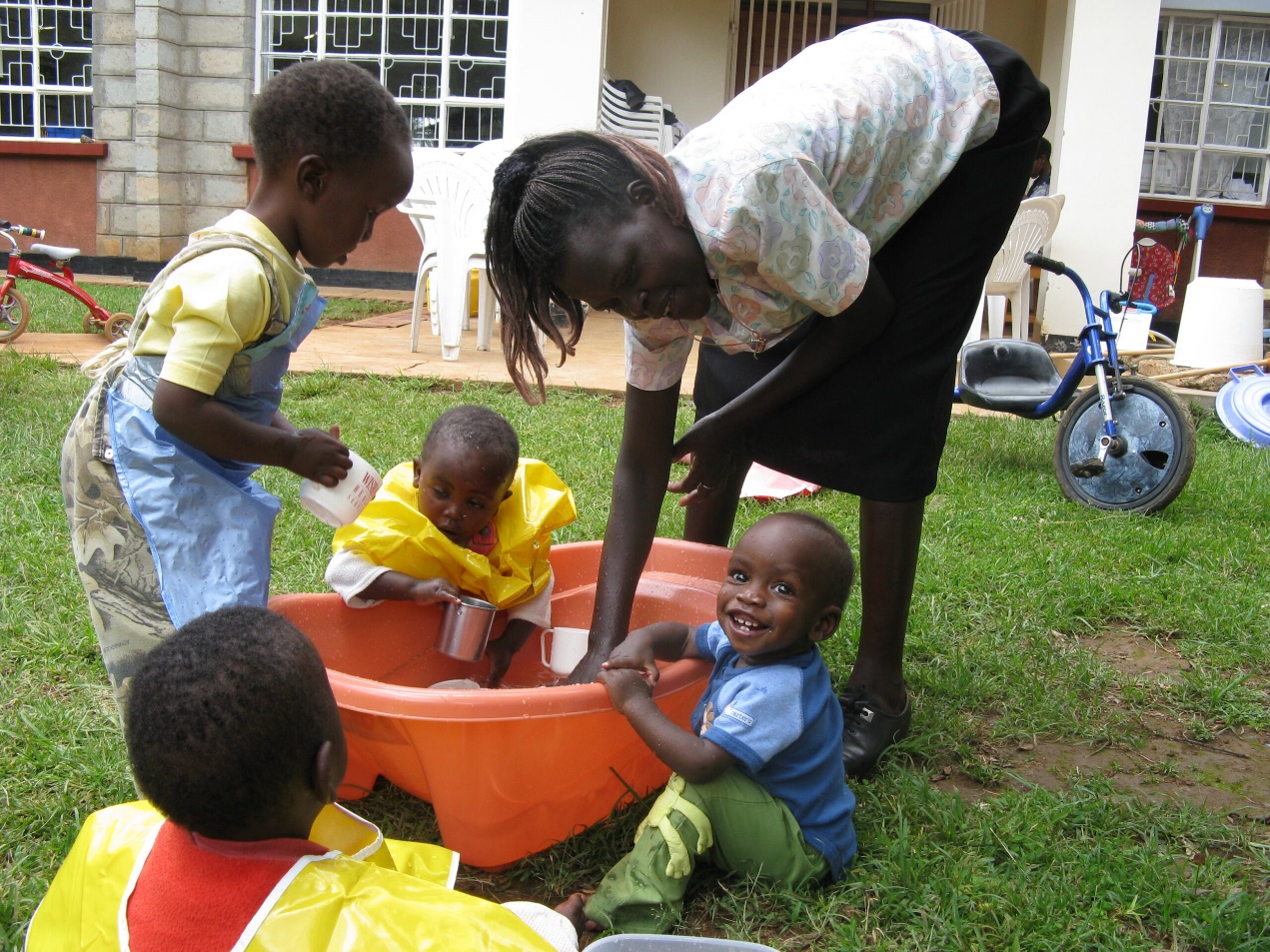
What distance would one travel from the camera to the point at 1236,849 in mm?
1774

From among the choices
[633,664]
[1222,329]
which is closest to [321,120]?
[633,664]

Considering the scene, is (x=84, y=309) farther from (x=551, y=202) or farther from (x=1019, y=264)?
(x=551, y=202)

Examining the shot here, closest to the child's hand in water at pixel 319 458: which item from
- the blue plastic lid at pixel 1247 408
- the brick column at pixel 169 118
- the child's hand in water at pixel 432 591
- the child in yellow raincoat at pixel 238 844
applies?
the child's hand in water at pixel 432 591

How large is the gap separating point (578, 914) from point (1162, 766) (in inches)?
46.2

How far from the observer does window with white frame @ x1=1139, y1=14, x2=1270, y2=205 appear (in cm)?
921

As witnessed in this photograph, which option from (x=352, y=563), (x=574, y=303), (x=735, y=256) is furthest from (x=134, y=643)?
(x=735, y=256)

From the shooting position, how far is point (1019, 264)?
6.46m

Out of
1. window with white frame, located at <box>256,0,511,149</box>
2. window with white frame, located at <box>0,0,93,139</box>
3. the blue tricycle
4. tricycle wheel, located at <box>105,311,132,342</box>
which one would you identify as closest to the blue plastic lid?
the blue tricycle

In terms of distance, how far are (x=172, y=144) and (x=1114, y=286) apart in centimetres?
758

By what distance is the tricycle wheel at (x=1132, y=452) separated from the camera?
364cm

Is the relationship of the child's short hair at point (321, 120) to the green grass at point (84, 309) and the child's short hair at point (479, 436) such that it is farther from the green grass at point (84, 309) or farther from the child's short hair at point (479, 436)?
the green grass at point (84, 309)

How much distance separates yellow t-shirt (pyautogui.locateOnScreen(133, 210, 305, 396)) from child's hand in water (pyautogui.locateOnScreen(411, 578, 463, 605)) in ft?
1.88

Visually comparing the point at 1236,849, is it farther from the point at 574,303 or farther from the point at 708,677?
the point at 574,303

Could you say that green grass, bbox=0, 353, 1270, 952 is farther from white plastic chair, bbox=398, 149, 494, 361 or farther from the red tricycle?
the red tricycle
